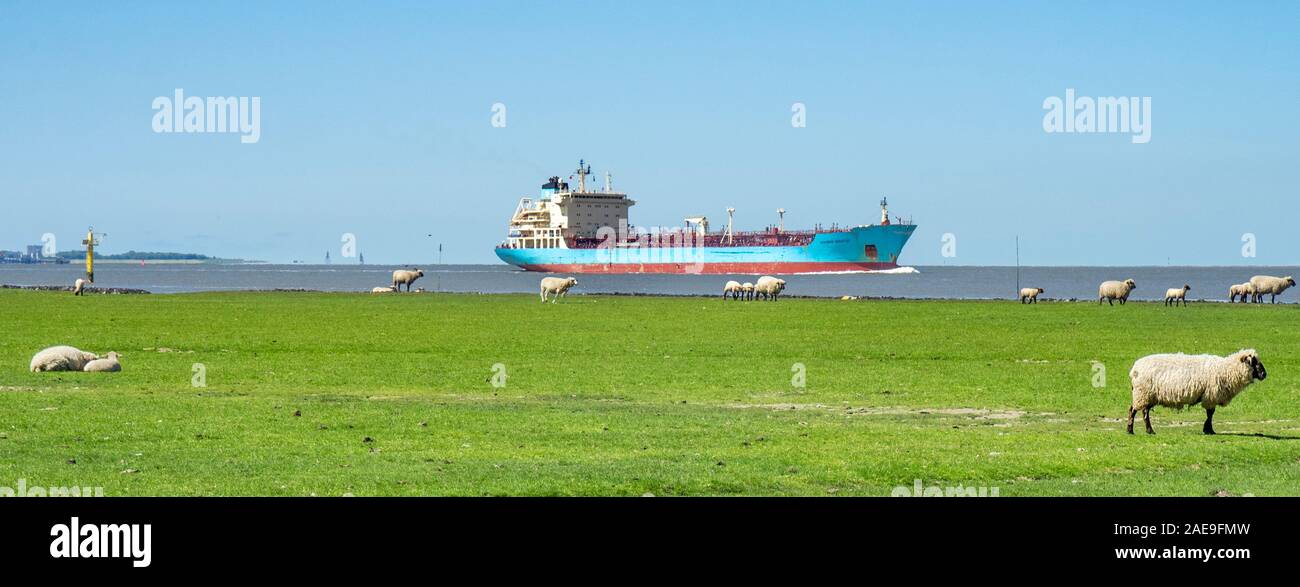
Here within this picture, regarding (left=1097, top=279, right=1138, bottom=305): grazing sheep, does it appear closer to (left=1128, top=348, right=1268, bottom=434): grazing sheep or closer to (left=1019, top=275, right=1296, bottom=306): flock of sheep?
(left=1019, top=275, right=1296, bottom=306): flock of sheep

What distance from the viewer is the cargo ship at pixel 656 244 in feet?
465

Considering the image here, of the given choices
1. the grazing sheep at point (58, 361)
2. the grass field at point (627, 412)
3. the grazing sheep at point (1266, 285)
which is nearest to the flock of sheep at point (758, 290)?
the grazing sheep at point (1266, 285)

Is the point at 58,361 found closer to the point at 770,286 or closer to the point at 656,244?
the point at 770,286

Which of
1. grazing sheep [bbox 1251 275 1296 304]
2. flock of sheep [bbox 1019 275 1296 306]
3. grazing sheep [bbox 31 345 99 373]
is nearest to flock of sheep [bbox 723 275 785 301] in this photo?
flock of sheep [bbox 1019 275 1296 306]

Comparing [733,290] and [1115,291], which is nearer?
[1115,291]

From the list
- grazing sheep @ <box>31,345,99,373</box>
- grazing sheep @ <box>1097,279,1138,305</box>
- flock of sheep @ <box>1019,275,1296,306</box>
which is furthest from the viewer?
grazing sheep @ <box>1097,279,1138,305</box>

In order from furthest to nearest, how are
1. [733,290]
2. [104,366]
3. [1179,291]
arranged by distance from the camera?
1. [733,290]
2. [1179,291]
3. [104,366]

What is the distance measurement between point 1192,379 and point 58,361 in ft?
60.1

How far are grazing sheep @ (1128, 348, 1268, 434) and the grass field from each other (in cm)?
56

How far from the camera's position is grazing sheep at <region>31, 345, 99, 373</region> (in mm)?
22828

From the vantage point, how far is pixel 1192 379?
1509cm

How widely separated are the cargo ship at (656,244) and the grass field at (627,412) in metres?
102

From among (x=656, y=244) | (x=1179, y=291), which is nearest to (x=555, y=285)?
(x=1179, y=291)

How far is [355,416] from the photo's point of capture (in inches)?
669
